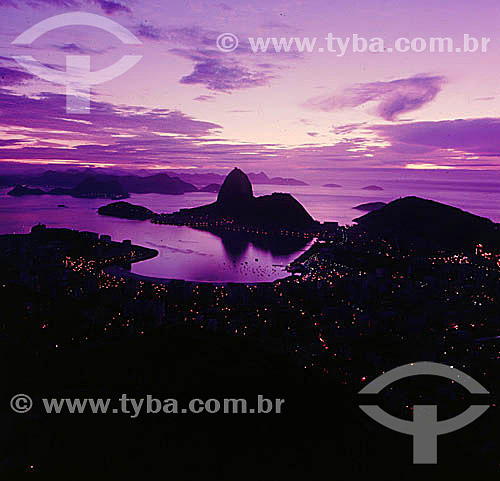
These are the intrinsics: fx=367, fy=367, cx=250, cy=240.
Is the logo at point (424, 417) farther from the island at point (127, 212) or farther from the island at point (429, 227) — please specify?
the island at point (127, 212)

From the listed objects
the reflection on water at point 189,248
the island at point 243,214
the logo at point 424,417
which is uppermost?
the island at point 243,214

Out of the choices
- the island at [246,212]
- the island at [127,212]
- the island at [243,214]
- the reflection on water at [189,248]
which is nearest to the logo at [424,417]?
the reflection on water at [189,248]

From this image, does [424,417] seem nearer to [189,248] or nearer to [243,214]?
[189,248]

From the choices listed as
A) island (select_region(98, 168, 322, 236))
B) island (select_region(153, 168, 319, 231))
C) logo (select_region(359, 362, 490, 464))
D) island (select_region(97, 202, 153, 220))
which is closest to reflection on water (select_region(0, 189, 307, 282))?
island (select_region(97, 202, 153, 220))

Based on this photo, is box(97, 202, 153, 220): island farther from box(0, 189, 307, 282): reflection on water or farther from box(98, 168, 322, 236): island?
box(0, 189, 307, 282): reflection on water

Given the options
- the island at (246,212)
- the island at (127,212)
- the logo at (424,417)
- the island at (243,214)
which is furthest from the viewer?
the island at (127,212)

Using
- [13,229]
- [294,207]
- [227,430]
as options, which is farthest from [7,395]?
[294,207]

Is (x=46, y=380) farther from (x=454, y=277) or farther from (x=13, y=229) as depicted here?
(x=13, y=229)

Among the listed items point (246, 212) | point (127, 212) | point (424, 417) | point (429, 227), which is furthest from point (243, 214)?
point (424, 417)
